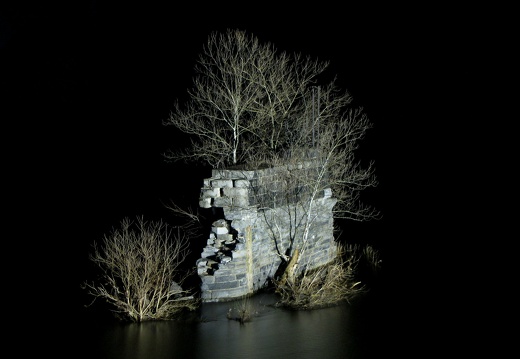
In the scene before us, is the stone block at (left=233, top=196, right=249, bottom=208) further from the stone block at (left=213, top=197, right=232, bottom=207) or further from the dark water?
the dark water

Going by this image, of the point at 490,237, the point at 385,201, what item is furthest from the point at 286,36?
the point at 490,237

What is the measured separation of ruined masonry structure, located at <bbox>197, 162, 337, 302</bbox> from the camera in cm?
1806

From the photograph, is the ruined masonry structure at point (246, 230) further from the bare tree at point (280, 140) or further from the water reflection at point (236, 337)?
the water reflection at point (236, 337)

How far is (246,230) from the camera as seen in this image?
18.3m

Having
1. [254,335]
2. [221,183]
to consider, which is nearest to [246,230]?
[221,183]

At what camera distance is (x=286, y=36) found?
121ft

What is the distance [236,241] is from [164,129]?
750 inches

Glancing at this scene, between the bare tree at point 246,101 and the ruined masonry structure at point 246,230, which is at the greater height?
the bare tree at point 246,101

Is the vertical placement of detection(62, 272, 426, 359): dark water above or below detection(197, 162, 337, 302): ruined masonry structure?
below

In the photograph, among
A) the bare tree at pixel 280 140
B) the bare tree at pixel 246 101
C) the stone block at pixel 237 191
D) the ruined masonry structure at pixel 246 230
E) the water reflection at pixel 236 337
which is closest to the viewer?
the water reflection at pixel 236 337

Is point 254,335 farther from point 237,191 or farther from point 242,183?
point 242,183

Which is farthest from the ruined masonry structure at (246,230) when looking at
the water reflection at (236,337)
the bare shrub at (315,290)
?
the bare shrub at (315,290)

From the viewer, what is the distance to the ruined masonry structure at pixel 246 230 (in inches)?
711

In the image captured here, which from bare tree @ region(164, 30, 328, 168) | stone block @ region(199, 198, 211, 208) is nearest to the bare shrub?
stone block @ region(199, 198, 211, 208)
